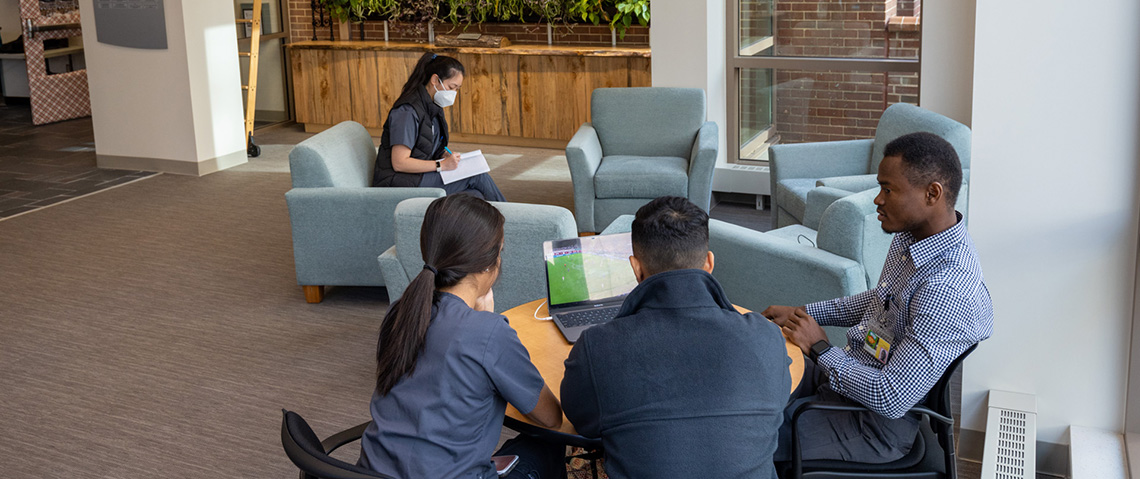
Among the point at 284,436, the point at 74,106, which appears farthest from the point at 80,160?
the point at 284,436

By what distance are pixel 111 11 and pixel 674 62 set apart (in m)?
4.76

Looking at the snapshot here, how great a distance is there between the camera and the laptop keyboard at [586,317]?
2.81 metres

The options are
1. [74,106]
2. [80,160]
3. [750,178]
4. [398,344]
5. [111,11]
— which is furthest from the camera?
[74,106]

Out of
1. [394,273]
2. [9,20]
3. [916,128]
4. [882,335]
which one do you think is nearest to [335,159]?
[394,273]

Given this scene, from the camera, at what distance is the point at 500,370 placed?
2109mm

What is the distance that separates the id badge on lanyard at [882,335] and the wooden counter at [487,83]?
6277mm

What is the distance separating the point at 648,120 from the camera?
21.2ft

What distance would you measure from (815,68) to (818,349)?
184 inches

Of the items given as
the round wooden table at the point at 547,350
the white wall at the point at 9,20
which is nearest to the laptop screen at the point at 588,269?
the round wooden table at the point at 547,350

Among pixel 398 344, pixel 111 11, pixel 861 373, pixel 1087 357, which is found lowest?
pixel 1087 357

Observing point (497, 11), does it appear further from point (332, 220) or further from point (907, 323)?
point (907, 323)

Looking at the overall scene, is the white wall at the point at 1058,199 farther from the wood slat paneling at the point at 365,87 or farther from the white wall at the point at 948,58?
the wood slat paneling at the point at 365,87

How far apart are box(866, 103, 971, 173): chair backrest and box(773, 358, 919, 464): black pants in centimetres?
256

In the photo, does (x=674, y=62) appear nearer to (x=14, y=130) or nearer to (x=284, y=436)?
(x=284, y=436)
